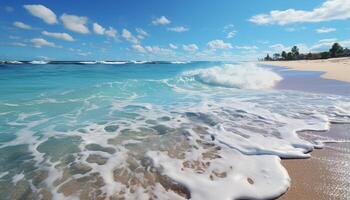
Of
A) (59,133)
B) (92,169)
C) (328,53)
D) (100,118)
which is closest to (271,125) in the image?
(92,169)

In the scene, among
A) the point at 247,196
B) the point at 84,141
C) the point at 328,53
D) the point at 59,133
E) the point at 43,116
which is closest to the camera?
the point at 247,196

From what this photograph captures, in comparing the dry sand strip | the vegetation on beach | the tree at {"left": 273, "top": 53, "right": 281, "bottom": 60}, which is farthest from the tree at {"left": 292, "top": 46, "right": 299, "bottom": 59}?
the dry sand strip

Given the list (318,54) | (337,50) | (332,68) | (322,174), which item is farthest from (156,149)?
(318,54)

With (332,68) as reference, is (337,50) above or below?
above

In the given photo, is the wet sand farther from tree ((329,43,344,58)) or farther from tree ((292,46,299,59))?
tree ((292,46,299,59))

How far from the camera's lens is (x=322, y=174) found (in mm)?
2943

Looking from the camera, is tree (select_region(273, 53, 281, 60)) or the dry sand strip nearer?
the dry sand strip

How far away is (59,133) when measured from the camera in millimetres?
4918

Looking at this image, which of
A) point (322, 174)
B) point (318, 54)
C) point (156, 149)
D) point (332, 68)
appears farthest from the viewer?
point (318, 54)

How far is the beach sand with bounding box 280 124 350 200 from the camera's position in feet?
8.32

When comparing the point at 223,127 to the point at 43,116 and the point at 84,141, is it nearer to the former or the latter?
the point at 84,141

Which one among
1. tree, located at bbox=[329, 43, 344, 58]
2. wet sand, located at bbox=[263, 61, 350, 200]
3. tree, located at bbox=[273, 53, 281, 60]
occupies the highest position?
tree, located at bbox=[329, 43, 344, 58]

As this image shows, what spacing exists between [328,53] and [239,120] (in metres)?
86.7

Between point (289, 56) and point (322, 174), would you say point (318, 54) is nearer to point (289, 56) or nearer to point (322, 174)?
point (289, 56)
